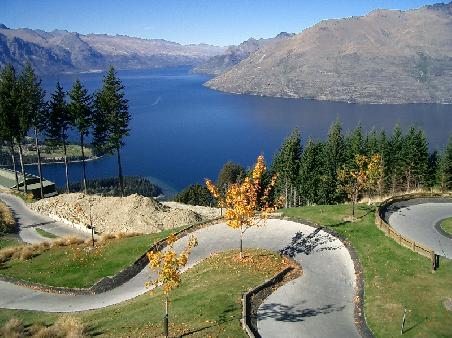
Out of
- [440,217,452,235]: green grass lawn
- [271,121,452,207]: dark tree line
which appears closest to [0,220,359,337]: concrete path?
[440,217,452,235]: green grass lawn

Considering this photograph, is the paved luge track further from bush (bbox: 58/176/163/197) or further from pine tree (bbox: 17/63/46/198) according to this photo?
bush (bbox: 58/176/163/197)

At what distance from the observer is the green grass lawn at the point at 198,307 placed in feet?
83.6

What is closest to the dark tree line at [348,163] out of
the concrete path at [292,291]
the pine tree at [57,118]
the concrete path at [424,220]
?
the concrete path at [424,220]

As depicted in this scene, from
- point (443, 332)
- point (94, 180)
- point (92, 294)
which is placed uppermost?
point (443, 332)

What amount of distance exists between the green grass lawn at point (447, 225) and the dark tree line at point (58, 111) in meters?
42.8

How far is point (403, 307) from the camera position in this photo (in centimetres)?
2752

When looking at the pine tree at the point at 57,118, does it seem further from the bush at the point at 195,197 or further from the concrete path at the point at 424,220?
the bush at the point at 195,197

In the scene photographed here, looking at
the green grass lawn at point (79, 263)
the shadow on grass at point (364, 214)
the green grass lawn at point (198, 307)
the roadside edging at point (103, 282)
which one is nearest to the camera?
the green grass lawn at point (198, 307)

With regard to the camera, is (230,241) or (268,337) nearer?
(268,337)

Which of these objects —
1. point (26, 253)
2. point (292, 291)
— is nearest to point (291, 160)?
point (26, 253)

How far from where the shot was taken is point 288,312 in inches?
1093

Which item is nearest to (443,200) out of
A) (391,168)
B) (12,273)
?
(391,168)

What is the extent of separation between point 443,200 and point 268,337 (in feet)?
118

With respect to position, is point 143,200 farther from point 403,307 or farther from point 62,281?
point 403,307
